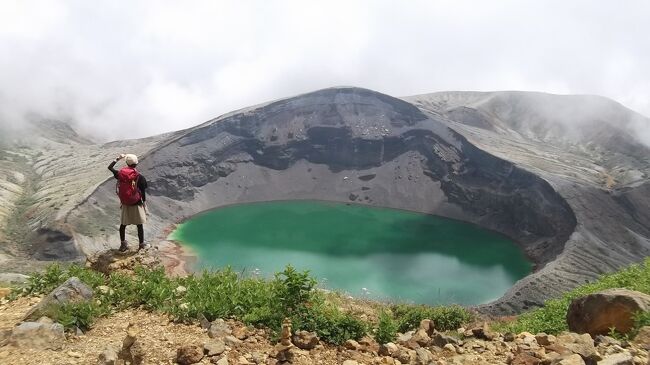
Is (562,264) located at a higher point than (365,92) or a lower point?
lower

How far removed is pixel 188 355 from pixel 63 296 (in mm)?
3762

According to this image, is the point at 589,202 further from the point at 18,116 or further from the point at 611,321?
the point at 18,116

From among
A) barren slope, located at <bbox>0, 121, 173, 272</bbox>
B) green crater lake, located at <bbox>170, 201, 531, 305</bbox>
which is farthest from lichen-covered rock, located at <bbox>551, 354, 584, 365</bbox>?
barren slope, located at <bbox>0, 121, 173, 272</bbox>

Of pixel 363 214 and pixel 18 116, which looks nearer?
pixel 363 214

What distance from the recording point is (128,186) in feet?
42.8

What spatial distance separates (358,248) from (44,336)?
244ft

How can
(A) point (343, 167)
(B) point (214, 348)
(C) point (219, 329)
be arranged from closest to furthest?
(B) point (214, 348)
(C) point (219, 329)
(A) point (343, 167)

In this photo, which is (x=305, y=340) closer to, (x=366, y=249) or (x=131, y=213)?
(x=131, y=213)

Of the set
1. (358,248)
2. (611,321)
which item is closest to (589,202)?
(358,248)

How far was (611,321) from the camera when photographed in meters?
9.13

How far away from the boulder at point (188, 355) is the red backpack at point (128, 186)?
7111 mm

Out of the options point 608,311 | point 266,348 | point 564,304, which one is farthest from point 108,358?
point 564,304

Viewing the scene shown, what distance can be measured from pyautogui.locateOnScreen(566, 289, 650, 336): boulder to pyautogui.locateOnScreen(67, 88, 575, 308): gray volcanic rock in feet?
293

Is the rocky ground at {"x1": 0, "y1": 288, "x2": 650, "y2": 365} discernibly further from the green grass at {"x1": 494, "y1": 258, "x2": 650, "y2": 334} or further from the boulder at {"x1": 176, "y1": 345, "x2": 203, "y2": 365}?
the green grass at {"x1": 494, "y1": 258, "x2": 650, "y2": 334}
